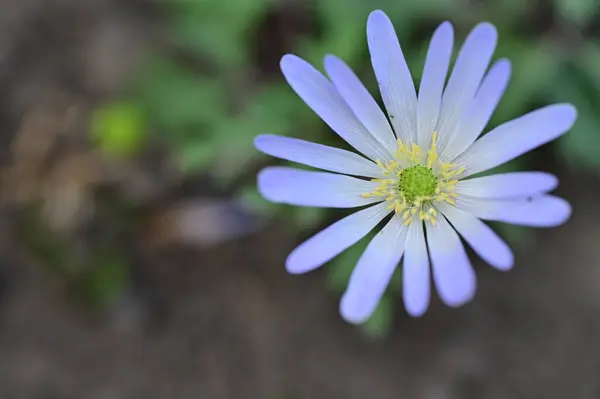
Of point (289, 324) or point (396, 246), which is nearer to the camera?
point (396, 246)

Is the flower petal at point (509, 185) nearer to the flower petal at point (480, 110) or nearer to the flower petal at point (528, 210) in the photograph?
the flower petal at point (528, 210)

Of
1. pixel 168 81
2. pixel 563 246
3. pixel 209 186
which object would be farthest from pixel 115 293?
pixel 563 246

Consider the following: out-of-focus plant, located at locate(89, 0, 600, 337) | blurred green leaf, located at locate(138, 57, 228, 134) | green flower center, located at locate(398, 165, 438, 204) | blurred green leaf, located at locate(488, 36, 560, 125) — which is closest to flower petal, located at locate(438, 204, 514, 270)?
green flower center, located at locate(398, 165, 438, 204)

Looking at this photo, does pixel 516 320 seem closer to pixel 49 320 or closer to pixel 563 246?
pixel 563 246

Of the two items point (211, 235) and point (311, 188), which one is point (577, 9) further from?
point (211, 235)

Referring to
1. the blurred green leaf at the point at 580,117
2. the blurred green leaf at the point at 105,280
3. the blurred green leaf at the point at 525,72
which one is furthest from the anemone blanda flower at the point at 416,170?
the blurred green leaf at the point at 105,280

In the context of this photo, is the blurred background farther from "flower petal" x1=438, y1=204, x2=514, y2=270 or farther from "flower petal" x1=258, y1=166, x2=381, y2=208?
"flower petal" x1=438, y1=204, x2=514, y2=270
